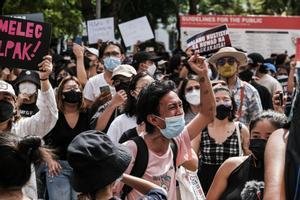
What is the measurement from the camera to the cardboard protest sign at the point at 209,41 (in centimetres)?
647

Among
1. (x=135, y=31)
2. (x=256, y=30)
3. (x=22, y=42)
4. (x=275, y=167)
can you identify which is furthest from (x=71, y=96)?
(x=256, y=30)

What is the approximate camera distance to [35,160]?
3.19 m

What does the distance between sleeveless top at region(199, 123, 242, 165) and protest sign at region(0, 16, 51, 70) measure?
1661 mm

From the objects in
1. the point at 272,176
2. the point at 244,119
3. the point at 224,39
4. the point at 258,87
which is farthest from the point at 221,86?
the point at 272,176

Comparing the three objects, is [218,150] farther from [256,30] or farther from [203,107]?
[256,30]

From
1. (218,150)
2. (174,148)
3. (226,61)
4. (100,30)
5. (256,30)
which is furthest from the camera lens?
(256,30)

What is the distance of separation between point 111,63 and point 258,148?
14.3 ft

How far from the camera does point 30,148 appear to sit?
10.3 feet

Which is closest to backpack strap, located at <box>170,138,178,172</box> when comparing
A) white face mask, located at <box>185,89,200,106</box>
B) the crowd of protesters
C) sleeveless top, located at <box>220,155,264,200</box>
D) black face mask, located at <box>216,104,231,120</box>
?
the crowd of protesters

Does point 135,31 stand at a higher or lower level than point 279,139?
lower

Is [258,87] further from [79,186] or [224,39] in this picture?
[79,186]

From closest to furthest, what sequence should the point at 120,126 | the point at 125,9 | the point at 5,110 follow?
the point at 5,110, the point at 120,126, the point at 125,9

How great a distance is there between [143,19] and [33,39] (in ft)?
23.7

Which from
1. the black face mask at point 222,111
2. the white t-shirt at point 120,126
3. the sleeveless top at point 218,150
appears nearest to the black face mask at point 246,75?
the black face mask at point 222,111
